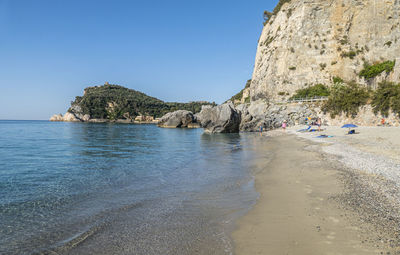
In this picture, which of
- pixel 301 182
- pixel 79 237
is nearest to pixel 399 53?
pixel 301 182

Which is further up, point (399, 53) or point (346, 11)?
point (346, 11)

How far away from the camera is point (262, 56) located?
71.1m

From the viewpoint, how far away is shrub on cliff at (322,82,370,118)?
38.8 meters

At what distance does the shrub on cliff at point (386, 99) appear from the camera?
3294cm

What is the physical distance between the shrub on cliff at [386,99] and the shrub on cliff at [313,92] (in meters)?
16.1

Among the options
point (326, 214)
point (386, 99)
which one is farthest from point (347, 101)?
point (326, 214)

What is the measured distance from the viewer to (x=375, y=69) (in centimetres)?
4997

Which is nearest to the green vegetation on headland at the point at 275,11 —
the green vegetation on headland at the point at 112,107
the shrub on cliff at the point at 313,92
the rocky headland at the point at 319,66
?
the rocky headland at the point at 319,66

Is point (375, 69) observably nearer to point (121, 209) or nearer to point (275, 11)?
point (275, 11)

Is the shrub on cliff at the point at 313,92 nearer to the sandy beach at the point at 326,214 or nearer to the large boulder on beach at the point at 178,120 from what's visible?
the large boulder on beach at the point at 178,120

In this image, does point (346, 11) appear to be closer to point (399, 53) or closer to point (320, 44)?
point (320, 44)

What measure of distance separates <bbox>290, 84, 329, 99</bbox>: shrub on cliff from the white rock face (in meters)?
2.64

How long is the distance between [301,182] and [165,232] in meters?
5.84

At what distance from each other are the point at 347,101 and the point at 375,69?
1777 centimetres
